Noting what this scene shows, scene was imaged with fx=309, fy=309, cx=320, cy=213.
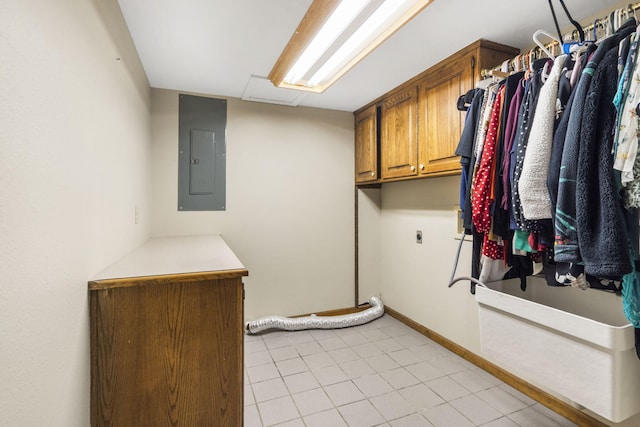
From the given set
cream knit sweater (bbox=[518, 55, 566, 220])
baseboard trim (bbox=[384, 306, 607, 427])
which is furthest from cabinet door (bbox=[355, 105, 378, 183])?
cream knit sweater (bbox=[518, 55, 566, 220])

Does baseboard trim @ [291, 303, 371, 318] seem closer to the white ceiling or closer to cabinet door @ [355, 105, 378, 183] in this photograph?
cabinet door @ [355, 105, 378, 183]

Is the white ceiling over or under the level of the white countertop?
over

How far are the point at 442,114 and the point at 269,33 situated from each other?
4.03 ft

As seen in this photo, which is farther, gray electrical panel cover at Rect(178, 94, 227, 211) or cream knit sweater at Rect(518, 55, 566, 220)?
gray electrical panel cover at Rect(178, 94, 227, 211)

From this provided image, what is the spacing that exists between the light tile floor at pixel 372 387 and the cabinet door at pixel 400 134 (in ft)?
4.68

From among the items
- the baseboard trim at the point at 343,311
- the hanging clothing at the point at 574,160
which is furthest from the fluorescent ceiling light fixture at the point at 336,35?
the baseboard trim at the point at 343,311

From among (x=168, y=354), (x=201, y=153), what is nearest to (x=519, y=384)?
(x=168, y=354)

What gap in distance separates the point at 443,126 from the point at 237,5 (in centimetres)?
144

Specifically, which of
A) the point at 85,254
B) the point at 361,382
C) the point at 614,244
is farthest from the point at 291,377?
the point at 614,244

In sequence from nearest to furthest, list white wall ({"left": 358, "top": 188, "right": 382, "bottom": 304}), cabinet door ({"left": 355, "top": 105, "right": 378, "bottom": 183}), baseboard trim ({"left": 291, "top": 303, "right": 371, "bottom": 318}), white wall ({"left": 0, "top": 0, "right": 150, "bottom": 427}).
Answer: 1. white wall ({"left": 0, "top": 0, "right": 150, "bottom": 427})
2. cabinet door ({"left": 355, "top": 105, "right": 378, "bottom": 183})
3. baseboard trim ({"left": 291, "top": 303, "right": 371, "bottom": 318})
4. white wall ({"left": 358, "top": 188, "right": 382, "bottom": 304})

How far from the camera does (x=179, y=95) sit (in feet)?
8.73

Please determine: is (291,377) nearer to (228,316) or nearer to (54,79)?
(228,316)

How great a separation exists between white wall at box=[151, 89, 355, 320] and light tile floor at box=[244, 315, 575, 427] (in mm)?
546

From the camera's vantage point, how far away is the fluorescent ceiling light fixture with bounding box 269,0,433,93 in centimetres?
145
